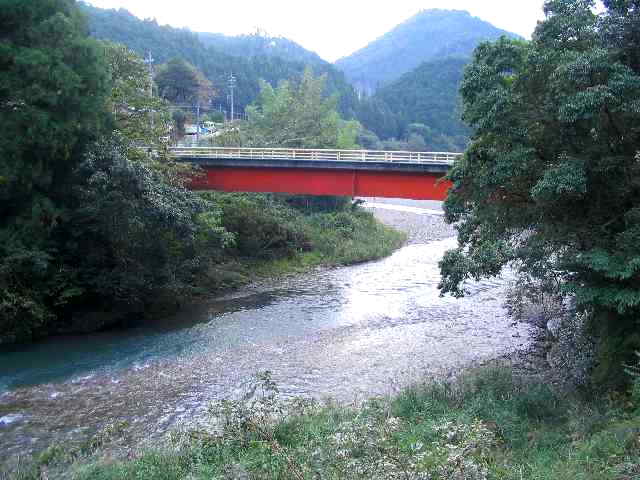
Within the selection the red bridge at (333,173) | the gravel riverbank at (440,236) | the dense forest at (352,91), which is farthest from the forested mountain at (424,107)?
the red bridge at (333,173)

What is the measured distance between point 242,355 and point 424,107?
11804cm

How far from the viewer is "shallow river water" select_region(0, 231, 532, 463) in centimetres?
1677

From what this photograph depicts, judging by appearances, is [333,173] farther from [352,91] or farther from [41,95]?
[352,91]

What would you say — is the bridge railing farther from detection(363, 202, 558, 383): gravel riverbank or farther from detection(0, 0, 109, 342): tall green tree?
detection(0, 0, 109, 342): tall green tree

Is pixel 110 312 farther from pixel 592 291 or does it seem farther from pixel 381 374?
pixel 592 291

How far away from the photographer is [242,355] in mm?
21672

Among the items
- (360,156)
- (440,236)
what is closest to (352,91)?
(440,236)

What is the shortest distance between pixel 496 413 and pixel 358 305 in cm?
1535

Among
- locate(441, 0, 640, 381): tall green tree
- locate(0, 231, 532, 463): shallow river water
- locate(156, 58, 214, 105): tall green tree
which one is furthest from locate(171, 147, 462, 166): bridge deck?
locate(156, 58, 214, 105): tall green tree

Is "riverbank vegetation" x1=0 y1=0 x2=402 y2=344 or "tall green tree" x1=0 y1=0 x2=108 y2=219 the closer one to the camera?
"tall green tree" x1=0 y1=0 x2=108 y2=219

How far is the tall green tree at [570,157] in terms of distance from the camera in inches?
560

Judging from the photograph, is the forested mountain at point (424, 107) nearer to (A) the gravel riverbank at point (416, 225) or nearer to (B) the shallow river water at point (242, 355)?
(A) the gravel riverbank at point (416, 225)

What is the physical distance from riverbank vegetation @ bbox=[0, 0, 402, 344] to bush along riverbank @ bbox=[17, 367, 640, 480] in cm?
1095

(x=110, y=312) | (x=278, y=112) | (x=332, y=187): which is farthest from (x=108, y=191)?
(x=278, y=112)
